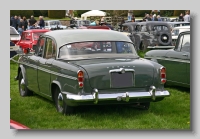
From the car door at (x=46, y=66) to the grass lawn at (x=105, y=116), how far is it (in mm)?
333

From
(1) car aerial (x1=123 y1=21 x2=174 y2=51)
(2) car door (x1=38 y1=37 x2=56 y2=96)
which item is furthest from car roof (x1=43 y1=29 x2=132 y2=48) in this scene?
(1) car aerial (x1=123 y1=21 x2=174 y2=51)

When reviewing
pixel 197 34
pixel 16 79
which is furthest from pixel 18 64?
pixel 197 34

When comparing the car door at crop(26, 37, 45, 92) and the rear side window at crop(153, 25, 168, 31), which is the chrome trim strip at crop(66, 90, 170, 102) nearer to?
the car door at crop(26, 37, 45, 92)

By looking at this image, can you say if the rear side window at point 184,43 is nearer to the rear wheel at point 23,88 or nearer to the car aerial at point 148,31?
the rear wheel at point 23,88

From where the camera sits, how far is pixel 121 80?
7270 mm

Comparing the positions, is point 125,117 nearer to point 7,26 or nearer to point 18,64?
point 7,26

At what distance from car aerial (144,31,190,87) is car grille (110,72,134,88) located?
2260mm

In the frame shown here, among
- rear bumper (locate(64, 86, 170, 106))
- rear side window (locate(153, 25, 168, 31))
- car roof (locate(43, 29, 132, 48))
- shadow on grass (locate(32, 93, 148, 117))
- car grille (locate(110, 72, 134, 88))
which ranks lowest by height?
shadow on grass (locate(32, 93, 148, 117))

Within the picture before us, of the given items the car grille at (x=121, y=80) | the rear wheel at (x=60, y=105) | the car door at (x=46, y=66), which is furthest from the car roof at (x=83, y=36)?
the car grille at (x=121, y=80)

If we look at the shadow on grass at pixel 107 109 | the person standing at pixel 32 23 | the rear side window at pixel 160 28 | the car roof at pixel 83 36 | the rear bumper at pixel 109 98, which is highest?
the person standing at pixel 32 23

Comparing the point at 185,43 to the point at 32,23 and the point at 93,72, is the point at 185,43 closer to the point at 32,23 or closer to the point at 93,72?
the point at 93,72

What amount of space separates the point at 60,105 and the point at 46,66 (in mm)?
709

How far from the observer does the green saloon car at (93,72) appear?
7.19 m

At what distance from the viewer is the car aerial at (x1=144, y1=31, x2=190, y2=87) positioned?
30.9 ft
